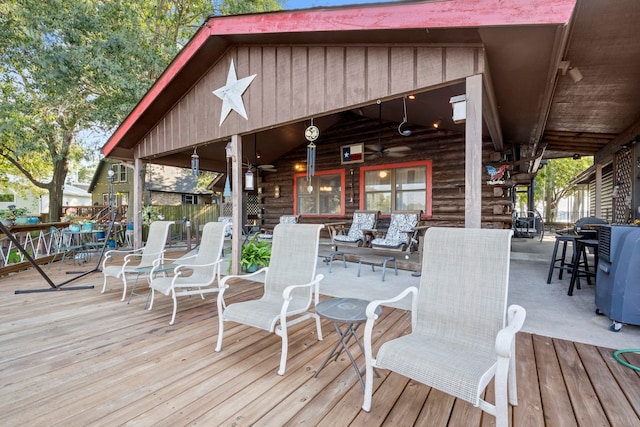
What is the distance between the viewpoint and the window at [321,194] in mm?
8890

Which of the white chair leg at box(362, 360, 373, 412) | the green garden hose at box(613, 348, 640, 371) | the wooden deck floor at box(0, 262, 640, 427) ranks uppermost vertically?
the white chair leg at box(362, 360, 373, 412)

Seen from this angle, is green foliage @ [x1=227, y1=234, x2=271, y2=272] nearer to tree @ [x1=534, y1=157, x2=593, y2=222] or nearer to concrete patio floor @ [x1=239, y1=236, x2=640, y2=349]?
concrete patio floor @ [x1=239, y1=236, x2=640, y2=349]

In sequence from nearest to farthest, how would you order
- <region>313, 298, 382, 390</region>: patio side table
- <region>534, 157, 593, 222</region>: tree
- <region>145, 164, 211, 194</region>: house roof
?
<region>313, 298, 382, 390</region>: patio side table
<region>145, 164, 211, 194</region>: house roof
<region>534, 157, 593, 222</region>: tree

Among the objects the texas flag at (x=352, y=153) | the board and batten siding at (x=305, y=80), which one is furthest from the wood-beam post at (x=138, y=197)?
the texas flag at (x=352, y=153)

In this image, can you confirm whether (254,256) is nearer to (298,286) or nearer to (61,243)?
(298,286)

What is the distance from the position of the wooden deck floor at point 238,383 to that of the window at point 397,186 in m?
5.01

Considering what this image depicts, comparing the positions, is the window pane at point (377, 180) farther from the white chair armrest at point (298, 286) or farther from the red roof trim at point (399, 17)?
the white chair armrest at point (298, 286)

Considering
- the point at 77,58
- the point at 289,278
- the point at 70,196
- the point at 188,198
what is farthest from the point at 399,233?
the point at 70,196

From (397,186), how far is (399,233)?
8.72 feet

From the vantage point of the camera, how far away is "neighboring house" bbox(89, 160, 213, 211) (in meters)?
16.9

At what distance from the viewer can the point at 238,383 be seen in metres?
2.03

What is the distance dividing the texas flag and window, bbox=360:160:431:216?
37cm

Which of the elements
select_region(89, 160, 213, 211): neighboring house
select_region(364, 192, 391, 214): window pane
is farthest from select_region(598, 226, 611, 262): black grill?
select_region(89, 160, 213, 211): neighboring house

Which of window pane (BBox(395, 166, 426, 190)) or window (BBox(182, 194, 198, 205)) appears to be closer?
window pane (BBox(395, 166, 426, 190))
